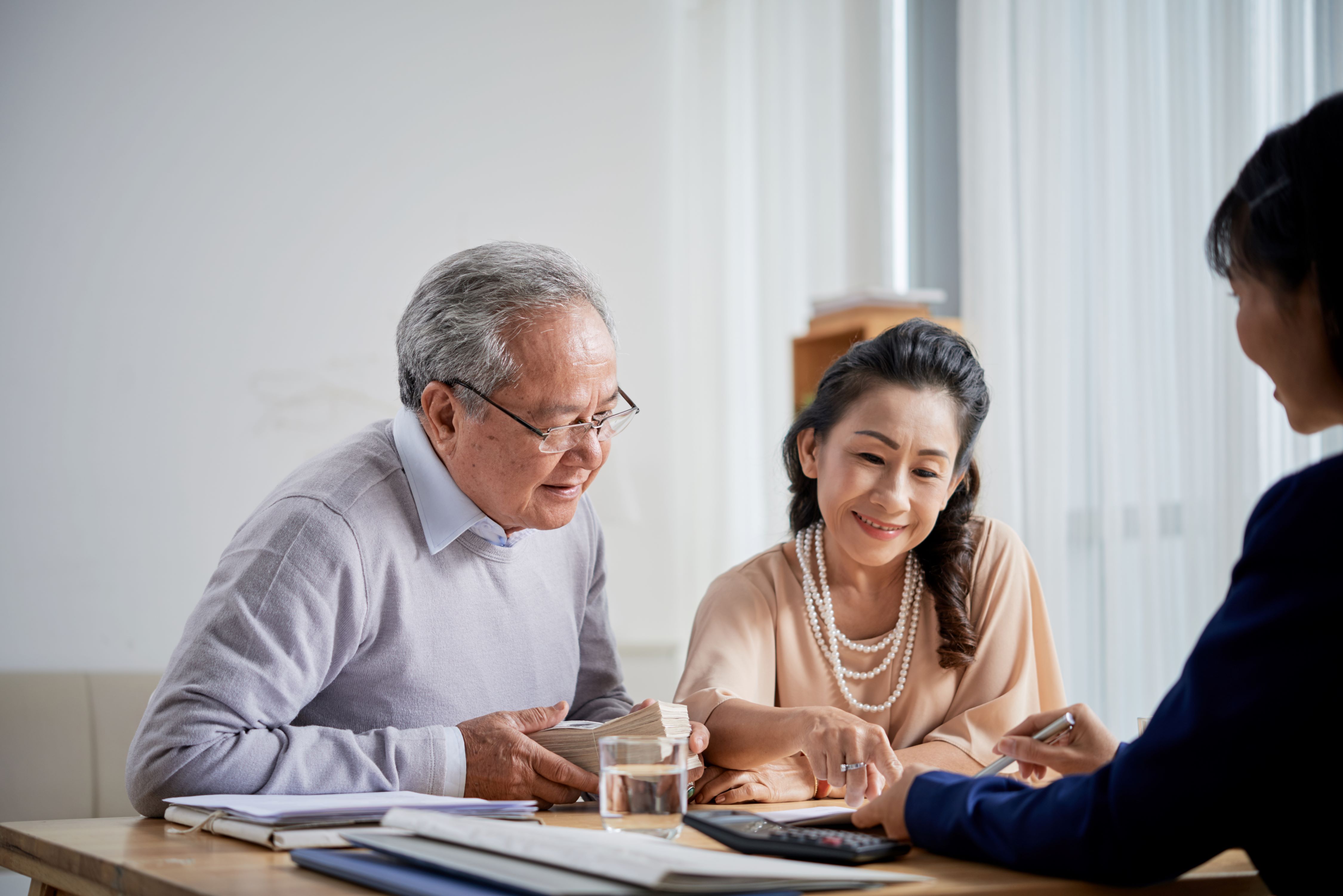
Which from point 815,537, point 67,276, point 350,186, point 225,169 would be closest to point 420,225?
point 350,186

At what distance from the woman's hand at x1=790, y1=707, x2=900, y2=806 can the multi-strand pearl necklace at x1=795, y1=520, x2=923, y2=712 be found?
1.12 ft

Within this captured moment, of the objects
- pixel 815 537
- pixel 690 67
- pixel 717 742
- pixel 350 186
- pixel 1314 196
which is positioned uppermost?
pixel 690 67

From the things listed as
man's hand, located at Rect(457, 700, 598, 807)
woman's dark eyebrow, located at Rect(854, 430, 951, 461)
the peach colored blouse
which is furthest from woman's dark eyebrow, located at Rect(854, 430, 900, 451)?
man's hand, located at Rect(457, 700, 598, 807)

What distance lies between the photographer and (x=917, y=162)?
4.04 meters

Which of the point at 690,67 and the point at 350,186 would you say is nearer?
the point at 350,186

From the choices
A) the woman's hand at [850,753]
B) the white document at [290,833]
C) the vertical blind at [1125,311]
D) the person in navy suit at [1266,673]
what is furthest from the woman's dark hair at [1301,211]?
the vertical blind at [1125,311]

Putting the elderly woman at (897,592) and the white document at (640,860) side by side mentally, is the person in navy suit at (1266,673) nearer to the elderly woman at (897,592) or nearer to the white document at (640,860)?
the white document at (640,860)

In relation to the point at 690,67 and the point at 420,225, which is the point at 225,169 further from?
the point at 690,67

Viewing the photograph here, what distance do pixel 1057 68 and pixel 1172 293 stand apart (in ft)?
2.52

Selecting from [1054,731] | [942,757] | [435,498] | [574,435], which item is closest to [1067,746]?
[1054,731]

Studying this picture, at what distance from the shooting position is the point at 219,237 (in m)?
3.20

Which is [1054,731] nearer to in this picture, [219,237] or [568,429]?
[568,429]

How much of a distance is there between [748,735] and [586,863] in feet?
2.51

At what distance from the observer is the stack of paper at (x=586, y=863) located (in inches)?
31.6
